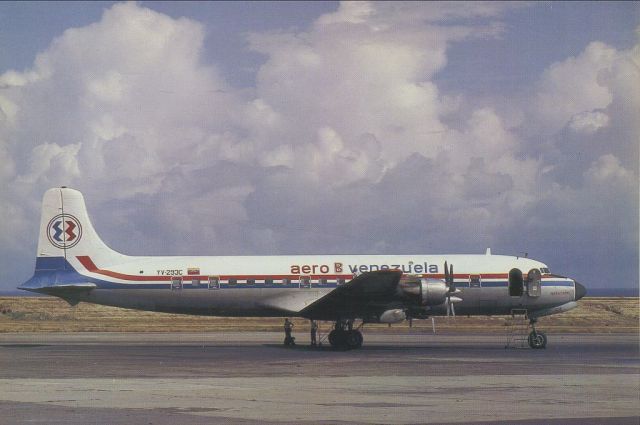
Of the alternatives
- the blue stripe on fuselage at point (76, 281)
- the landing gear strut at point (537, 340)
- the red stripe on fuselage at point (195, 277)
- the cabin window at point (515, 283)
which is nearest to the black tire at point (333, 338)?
the blue stripe on fuselage at point (76, 281)

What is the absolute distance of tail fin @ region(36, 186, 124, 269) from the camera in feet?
122

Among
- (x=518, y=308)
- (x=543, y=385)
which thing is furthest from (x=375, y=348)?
(x=543, y=385)

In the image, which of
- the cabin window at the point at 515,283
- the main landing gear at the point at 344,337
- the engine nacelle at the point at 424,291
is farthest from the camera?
the cabin window at the point at 515,283

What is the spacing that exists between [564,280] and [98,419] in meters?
27.0

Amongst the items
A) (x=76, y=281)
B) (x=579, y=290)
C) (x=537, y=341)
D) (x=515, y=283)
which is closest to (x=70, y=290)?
(x=76, y=281)

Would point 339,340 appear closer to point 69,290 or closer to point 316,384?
point 69,290

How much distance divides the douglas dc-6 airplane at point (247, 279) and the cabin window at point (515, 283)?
0.14 feet

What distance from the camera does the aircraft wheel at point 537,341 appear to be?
119 ft

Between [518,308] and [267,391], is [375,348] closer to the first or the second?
[518,308]

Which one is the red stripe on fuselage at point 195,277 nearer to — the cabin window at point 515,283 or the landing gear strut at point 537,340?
the cabin window at point 515,283

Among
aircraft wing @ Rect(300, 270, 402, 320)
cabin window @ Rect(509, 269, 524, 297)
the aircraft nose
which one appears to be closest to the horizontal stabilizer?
aircraft wing @ Rect(300, 270, 402, 320)

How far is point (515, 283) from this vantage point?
3762 cm

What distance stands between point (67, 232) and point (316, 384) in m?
19.5

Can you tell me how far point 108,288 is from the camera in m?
36.6
